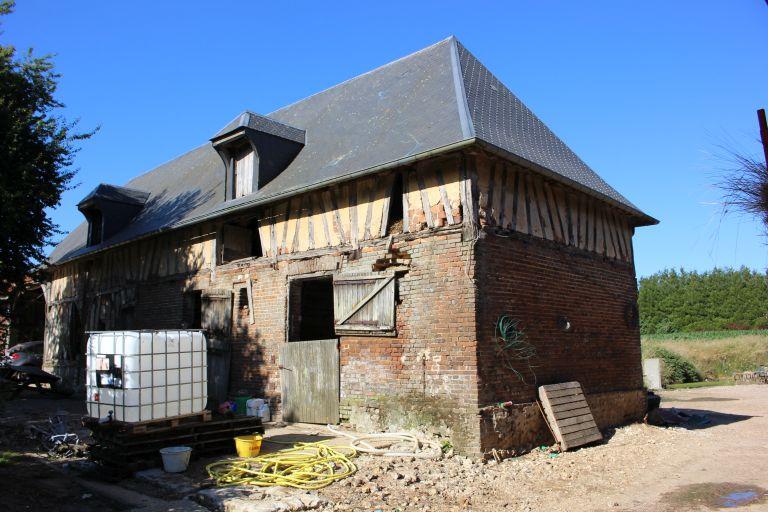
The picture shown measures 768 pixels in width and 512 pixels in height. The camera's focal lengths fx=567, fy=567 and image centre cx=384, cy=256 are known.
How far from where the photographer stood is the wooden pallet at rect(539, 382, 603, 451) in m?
8.97

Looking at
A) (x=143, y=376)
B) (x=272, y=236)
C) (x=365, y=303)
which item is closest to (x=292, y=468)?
(x=143, y=376)

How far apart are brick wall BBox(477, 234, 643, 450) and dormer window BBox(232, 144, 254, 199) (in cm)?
613

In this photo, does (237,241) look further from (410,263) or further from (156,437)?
(156,437)

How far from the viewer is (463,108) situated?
30.7 feet

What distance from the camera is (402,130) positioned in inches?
390

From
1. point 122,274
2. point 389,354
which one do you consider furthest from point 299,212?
point 122,274

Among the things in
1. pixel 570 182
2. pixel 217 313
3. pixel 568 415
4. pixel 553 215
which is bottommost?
pixel 568 415

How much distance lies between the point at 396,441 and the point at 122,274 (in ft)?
35.5

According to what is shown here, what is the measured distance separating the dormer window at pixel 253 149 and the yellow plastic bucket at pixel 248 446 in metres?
5.76

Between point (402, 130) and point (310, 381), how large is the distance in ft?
15.6

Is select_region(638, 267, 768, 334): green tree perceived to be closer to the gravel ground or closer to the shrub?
the shrub

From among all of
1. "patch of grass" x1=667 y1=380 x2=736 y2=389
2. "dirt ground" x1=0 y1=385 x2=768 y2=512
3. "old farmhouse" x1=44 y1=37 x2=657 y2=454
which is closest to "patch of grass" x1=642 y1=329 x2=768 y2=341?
"patch of grass" x1=667 y1=380 x2=736 y2=389

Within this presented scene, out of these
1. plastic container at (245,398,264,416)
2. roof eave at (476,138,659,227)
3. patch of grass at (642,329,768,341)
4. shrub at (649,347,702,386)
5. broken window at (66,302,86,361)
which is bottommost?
shrub at (649,347,702,386)

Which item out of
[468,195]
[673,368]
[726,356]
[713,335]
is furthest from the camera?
[713,335]
